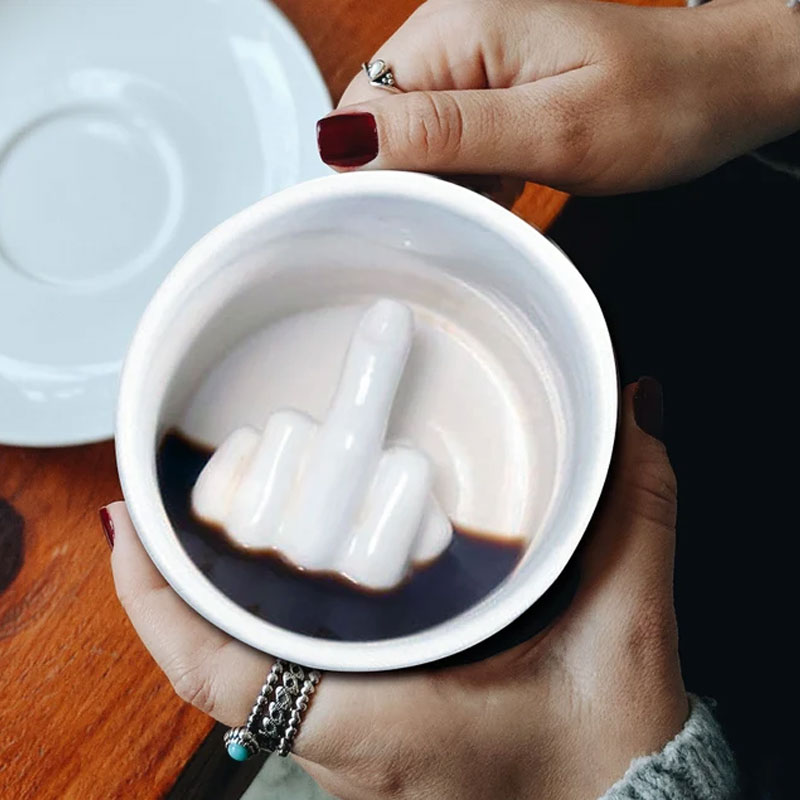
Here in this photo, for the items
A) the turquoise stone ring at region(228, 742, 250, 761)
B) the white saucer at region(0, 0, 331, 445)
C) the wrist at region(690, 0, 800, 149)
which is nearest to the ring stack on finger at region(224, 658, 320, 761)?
the turquoise stone ring at region(228, 742, 250, 761)

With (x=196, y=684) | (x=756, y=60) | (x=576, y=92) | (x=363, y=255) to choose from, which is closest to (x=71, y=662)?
(x=196, y=684)

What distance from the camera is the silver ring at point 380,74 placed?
42 cm

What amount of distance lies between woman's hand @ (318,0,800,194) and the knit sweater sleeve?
0.89 feet

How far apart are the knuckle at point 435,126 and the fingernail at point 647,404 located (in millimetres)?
132

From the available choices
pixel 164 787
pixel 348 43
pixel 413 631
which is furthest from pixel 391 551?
pixel 348 43

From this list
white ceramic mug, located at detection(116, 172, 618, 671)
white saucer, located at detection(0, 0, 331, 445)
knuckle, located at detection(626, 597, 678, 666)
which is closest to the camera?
white ceramic mug, located at detection(116, 172, 618, 671)

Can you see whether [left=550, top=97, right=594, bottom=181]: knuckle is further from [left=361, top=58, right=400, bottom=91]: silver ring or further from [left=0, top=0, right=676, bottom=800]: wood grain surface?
[left=0, top=0, right=676, bottom=800]: wood grain surface

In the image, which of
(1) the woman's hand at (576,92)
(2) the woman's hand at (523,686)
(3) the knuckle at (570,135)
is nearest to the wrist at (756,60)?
(1) the woman's hand at (576,92)

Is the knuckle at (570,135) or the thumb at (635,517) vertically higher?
the knuckle at (570,135)

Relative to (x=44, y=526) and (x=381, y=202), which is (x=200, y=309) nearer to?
(x=381, y=202)

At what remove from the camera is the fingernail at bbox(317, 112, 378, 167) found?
1.14ft

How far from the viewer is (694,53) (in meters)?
0.46

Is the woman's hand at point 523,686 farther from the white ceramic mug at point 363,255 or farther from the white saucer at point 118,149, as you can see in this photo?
the white saucer at point 118,149

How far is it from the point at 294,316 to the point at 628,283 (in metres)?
0.32
